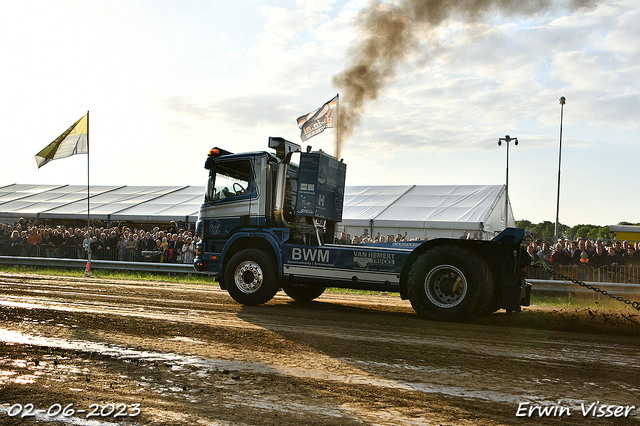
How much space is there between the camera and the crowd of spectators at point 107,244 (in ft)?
63.4

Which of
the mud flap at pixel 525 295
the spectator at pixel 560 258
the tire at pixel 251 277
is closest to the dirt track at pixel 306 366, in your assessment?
the mud flap at pixel 525 295

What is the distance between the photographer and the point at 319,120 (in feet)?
51.2

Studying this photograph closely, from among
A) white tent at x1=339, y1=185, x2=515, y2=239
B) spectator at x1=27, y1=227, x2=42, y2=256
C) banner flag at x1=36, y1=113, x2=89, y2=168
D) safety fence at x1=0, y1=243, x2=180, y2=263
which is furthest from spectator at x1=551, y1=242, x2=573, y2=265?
spectator at x1=27, y1=227, x2=42, y2=256

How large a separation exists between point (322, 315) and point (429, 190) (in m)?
19.2

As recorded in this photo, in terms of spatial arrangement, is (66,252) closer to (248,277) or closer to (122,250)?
(122,250)

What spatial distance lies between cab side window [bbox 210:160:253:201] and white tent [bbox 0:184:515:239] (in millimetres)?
12223

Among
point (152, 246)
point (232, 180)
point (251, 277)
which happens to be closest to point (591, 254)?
point (251, 277)

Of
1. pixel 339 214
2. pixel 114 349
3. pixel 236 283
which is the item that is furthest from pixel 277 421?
pixel 339 214

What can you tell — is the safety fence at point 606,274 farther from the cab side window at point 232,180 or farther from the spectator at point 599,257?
the cab side window at point 232,180

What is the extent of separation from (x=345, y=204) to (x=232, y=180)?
16.5 metres

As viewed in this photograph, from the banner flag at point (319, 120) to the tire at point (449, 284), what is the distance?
819 cm

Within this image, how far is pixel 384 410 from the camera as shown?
3.64 meters

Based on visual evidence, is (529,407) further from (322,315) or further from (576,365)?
(322,315)

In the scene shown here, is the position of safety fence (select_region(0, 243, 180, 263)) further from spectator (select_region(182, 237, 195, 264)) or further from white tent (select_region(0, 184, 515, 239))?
white tent (select_region(0, 184, 515, 239))
